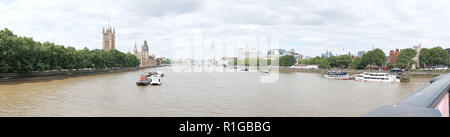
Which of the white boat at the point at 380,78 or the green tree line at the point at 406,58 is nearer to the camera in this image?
the white boat at the point at 380,78

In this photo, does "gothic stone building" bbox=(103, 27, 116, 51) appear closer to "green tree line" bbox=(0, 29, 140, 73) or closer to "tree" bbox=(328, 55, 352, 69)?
"green tree line" bbox=(0, 29, 140, 73)

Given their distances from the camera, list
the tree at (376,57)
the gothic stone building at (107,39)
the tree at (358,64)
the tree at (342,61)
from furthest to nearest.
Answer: the gothic stone building at (107,39)
the tree at (342,61)
the tree at (358,64)
the tree at (376,57)

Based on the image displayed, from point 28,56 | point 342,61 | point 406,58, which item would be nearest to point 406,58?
point 406,58

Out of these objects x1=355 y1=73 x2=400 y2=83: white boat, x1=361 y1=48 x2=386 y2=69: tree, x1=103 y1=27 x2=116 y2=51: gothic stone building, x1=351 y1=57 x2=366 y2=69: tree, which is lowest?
x1=355 y1=73 x2=400 y2=83: white boat

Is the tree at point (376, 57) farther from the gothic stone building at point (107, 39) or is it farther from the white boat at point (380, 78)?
the gothic stone building at point (107, 39)

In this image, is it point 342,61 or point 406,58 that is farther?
point 342,61

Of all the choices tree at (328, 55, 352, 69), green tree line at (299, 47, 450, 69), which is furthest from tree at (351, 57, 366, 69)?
tree at (328, 55, 352, 69)

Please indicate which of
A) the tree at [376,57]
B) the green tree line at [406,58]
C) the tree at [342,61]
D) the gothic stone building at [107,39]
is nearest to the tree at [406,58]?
the green tree line at [406,58]

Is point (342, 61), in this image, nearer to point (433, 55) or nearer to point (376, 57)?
point (376, 57)

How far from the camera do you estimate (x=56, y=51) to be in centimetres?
6081

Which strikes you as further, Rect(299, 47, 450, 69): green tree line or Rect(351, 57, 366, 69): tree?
Rect(351, 57, 366, 69): tree
